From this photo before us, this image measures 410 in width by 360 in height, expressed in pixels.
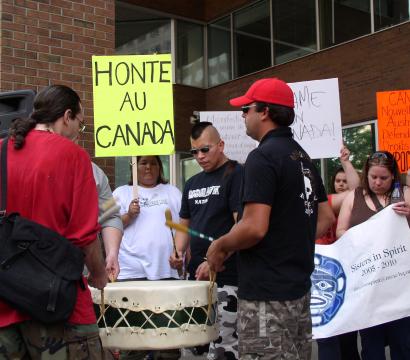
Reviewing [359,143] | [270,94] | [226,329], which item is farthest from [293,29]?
[270,94]

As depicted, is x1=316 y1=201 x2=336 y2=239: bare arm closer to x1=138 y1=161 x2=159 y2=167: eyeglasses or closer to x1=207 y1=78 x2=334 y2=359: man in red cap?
x1=207 y1=78 x2=334 y2=359: man in red cap

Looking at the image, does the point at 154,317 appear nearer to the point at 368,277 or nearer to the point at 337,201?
the point at 368,277

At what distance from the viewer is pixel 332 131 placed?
5.72 m

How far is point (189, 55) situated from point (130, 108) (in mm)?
11089

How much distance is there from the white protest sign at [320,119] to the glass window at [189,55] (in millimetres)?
10178

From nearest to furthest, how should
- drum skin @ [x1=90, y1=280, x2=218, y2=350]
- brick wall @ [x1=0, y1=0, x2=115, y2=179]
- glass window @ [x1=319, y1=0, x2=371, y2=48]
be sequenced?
drum skin @ [x1=90, y1=280, x2=218, y2=350]
brick wall @ [x1=0, y1=0, x2=115, y2=179]
glass window @ [x1=319, y1=0, x2=371, y2=48]

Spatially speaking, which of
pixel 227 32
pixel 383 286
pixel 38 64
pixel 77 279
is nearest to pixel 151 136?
Result: pixel 38 64

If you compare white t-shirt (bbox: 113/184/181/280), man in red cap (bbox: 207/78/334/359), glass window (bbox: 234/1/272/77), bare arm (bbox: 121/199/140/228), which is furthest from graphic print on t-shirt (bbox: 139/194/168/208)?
glass window (bbox: 234/1/272/77)

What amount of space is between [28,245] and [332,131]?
3.76m

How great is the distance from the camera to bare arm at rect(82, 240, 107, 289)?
2748mm

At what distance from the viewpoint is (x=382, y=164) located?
4777 millimetres

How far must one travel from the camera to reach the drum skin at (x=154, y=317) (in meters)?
3.38

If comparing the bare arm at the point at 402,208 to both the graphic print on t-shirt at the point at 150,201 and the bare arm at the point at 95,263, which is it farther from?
the bare arm at the point at 95,263

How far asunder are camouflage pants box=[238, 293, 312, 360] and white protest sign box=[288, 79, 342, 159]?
9.32 feet
